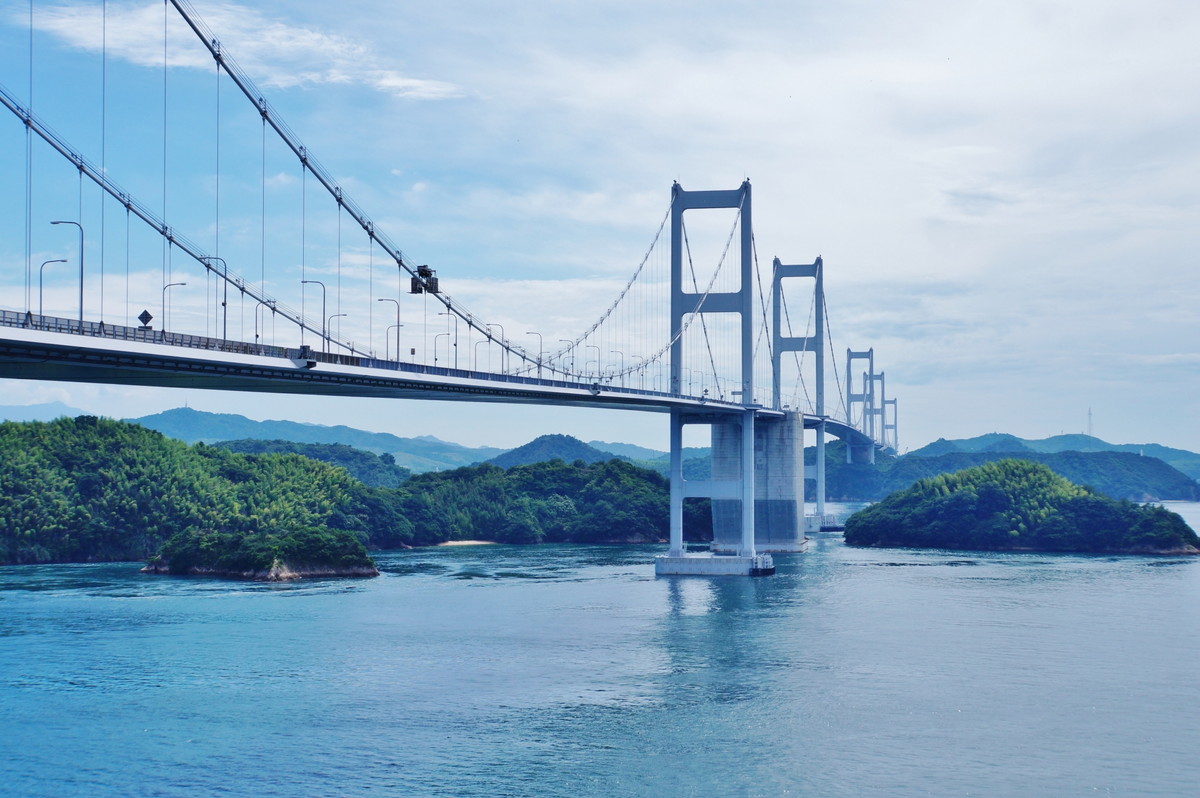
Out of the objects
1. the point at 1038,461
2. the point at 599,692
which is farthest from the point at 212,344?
the point at 1038,461

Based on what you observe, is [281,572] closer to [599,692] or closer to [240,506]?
[240,506]

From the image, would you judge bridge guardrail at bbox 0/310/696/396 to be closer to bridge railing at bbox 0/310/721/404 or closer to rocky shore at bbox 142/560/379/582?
bridge railing at bbox 0/310/721/404

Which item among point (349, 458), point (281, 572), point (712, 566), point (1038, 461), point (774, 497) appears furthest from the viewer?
point (1038, 461)

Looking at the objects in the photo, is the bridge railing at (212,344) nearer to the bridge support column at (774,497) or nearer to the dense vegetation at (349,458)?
the bridge support column at (774,497)

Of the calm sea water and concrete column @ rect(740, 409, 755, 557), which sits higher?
concrete column @ rect(740, 409, 755, 557)

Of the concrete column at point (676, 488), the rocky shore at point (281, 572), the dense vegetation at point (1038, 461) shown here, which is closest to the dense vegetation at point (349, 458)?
the dense vegetation at point (1038, 461)

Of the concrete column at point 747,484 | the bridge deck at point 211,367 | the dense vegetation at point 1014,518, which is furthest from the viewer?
the dense vegetation at point 1014,518

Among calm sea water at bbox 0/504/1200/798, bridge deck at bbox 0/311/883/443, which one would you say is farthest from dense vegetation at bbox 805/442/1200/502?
bridge deck at bbox 0/311/883/443
